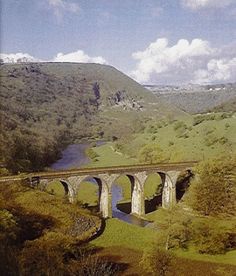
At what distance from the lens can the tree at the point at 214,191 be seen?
39781 mm

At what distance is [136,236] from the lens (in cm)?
3481

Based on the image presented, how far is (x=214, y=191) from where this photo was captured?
40.3 m

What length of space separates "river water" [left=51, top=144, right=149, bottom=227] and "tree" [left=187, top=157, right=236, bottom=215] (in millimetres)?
5363

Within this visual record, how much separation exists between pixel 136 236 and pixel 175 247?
4441mm

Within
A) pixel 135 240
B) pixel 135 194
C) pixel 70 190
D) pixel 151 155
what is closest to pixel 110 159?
pixel 151 155

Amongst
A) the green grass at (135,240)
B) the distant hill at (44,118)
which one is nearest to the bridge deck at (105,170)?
the green grass at (135,240)

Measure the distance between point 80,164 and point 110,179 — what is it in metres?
36.1

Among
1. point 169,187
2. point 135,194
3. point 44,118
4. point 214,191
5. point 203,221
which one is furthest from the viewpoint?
point 44,118

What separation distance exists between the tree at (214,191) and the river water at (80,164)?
5363mm

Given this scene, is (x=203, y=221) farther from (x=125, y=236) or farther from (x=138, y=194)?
(x=138, y=194)

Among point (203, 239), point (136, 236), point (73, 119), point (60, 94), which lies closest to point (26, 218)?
point (136, 236)

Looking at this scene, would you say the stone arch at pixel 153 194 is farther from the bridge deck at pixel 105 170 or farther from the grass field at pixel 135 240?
the grass field at pixel 135 240

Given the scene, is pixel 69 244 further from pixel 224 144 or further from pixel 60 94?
pixel 60 94

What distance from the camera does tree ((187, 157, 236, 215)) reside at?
39.8 m
